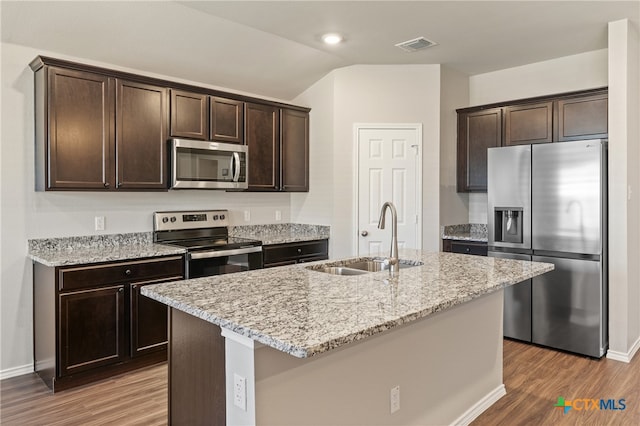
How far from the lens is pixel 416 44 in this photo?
405cm

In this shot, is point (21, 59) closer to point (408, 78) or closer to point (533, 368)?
point (408, 78)

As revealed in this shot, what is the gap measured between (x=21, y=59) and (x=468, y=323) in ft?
11.6

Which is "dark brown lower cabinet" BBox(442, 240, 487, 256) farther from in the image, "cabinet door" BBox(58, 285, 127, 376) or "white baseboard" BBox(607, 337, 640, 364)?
"cabinet door" BBox(58, 285, 127, 376)

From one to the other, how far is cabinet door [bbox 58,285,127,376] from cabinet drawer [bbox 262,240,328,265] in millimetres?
1421

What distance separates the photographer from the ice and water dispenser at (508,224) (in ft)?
13.1

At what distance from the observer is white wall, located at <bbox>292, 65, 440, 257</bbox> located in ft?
15.3

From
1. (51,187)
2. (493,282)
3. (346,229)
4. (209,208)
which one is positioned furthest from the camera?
(346,229)

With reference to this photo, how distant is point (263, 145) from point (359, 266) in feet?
6.82

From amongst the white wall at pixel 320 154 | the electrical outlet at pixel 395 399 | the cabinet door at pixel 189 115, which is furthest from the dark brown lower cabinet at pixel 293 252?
the electrical outlet at pixel 395 399

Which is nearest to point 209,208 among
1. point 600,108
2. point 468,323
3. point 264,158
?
point 264,158

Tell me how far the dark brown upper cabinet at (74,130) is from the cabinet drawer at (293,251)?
153 cm

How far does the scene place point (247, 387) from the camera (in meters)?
1.54

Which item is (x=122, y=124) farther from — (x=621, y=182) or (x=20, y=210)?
(x=621, y=182)

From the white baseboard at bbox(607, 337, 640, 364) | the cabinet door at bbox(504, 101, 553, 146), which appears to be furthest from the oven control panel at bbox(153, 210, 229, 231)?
the white baseboard at bbox(607, 337, 640, 364)
